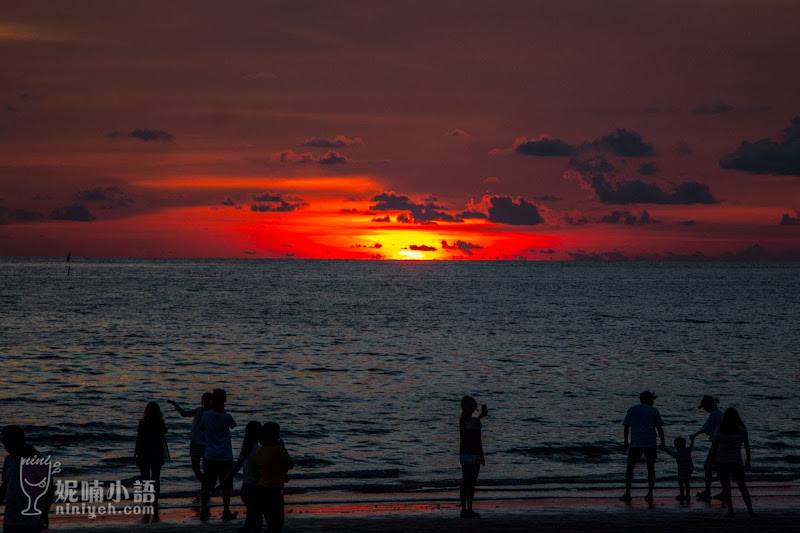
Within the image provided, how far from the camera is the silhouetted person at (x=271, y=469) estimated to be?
1219 centimetres

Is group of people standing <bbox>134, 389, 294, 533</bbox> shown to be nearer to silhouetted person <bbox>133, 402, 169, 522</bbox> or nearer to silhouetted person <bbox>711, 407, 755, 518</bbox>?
silhouetted person <bbox>133, 402, 169, 522</bbox>

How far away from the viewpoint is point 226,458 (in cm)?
1547

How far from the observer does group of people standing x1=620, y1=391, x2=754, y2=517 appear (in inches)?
614

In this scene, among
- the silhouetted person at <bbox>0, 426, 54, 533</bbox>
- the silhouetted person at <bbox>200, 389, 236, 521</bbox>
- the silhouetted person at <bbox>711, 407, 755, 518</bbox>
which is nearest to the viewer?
the silhouetted person at <bbox>0, 426, 54, 533</bbox>

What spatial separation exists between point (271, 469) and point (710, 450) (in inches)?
343

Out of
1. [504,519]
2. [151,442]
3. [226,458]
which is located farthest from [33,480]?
[504,519]

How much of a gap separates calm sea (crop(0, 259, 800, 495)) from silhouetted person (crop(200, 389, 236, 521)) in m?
4.28

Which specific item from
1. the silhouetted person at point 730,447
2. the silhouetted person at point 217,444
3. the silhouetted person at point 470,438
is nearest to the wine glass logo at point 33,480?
the silhouetted person at point 217,444

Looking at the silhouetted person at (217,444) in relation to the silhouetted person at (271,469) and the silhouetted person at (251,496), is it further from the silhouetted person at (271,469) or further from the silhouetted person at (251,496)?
the silhouetted person at (271,469)

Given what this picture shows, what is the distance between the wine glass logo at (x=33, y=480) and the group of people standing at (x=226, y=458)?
3.01 metres

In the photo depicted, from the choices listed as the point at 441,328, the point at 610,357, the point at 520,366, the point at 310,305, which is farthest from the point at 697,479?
the point at 310,305

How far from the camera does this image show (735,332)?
244 ft

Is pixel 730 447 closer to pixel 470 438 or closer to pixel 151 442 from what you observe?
pixel 470 438

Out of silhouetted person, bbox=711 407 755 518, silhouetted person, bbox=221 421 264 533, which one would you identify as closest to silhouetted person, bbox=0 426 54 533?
silhouetted person, bbox=221 421 264 533
